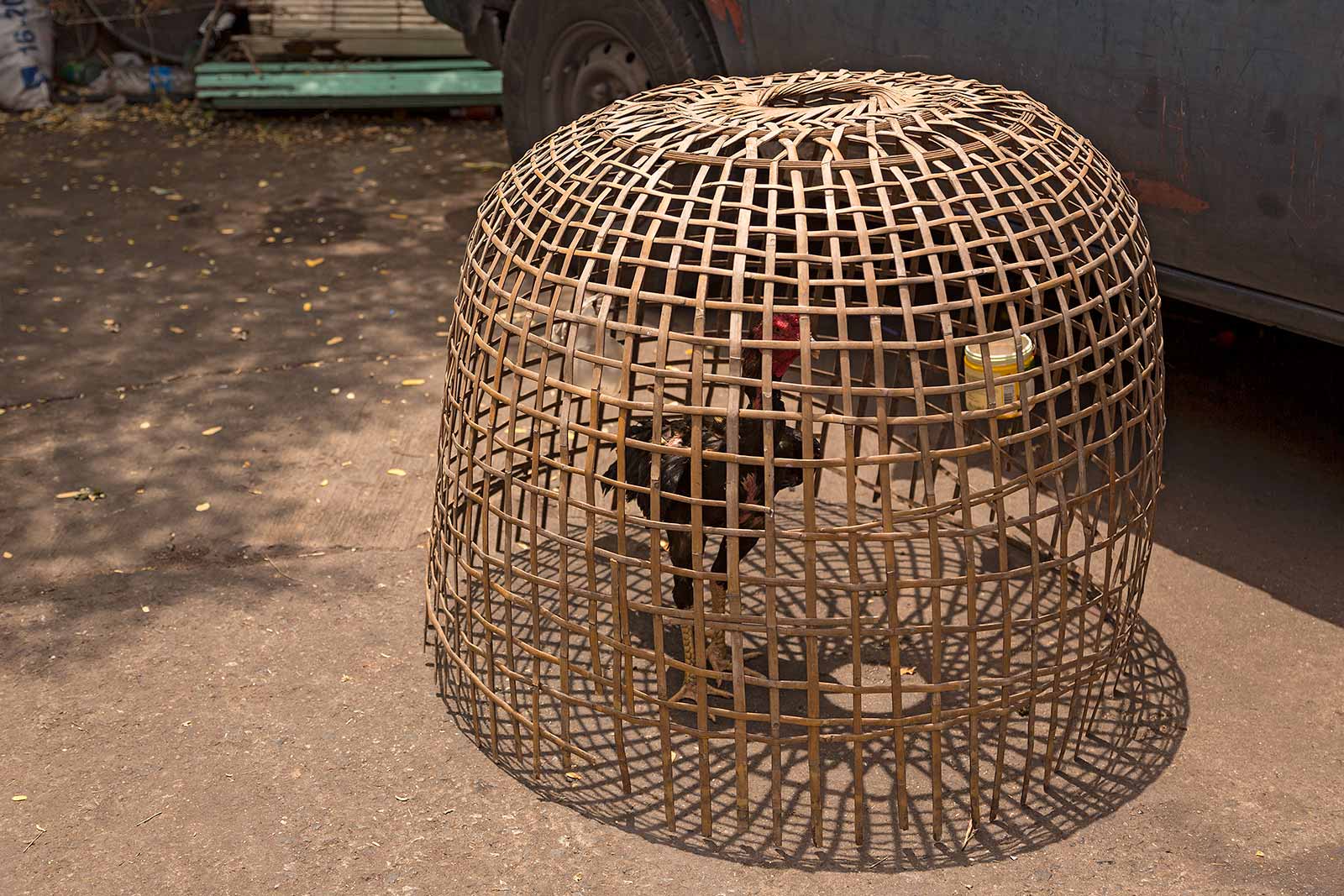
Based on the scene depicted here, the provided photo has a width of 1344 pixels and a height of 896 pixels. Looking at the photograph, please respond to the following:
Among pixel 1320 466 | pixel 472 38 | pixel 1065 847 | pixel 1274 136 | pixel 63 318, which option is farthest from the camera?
pixel 472 38

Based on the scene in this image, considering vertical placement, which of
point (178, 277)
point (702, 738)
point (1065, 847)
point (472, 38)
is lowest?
point (1065, 847)

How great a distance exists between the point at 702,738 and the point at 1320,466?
2.69m

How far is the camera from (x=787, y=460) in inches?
97.6

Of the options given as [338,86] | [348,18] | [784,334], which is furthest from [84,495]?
[348,18]

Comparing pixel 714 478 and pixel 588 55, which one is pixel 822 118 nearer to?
pixel 714 478

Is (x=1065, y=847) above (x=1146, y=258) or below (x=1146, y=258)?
below

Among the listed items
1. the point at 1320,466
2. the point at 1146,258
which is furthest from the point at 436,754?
the point at 1320,466

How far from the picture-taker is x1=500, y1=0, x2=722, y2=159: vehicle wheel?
509 centimetres

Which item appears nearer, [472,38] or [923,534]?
[923,534]

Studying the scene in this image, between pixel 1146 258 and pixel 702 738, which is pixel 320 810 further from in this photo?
pixel 1146 258

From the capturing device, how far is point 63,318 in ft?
17.9

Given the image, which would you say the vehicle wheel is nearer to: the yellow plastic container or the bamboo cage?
the bamboo cage

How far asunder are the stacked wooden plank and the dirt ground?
227 centimetres

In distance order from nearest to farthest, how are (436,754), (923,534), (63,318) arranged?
1. (923,534)
2. (436,754)
3. (63,318)
